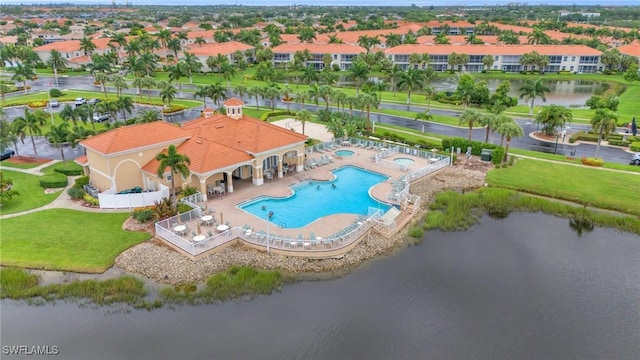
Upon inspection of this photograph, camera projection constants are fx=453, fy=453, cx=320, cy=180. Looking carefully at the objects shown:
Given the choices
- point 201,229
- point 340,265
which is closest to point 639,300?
point 340,265

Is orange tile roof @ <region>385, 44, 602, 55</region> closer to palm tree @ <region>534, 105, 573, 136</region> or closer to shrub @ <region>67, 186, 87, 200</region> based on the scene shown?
palm tree @ <region>534, 105, 573, 136</region>

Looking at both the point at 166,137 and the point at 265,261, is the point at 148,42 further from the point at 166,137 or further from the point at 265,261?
the point at 265,261

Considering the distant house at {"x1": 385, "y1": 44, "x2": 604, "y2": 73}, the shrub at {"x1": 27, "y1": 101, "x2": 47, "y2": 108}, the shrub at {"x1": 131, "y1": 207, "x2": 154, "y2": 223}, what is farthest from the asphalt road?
the distant house at {"x1": 385, "y1": 44, "x2": 604, "y2": 73}

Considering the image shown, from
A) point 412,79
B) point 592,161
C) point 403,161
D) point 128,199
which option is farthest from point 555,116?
point 128,199

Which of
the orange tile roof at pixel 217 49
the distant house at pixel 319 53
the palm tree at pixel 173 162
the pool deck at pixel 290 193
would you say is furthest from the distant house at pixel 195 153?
the distant house at pixel 319 53

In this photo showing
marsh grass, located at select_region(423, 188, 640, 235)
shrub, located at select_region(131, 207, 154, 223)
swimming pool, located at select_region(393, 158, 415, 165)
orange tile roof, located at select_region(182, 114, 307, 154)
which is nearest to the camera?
shrub, located at select_region(131, 207, 154, 223)

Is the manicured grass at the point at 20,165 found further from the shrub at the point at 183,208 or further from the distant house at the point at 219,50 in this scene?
the distant house at the point at 219,50
